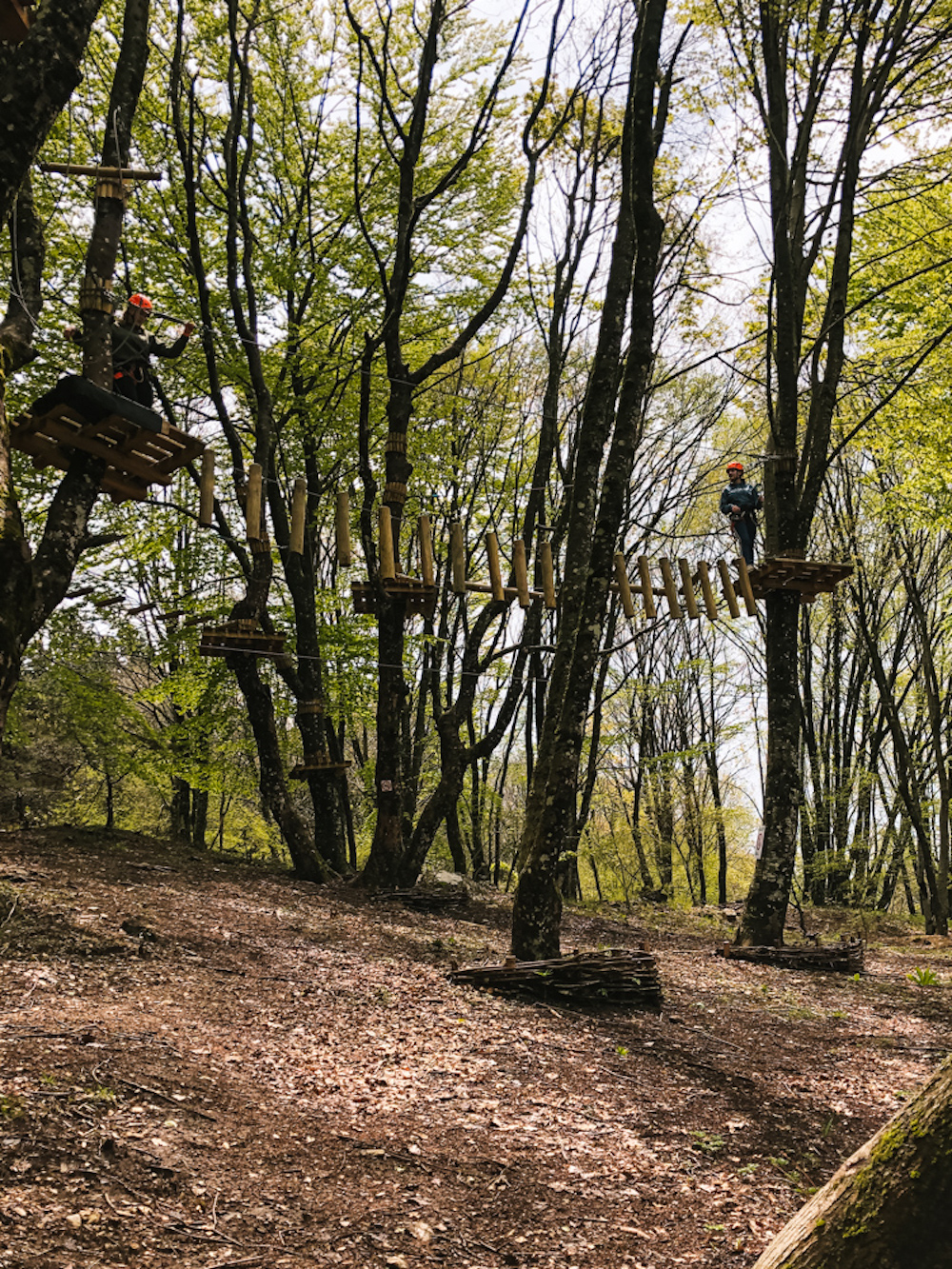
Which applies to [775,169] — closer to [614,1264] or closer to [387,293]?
[387,293]

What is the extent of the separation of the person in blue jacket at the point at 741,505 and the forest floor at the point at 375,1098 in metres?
4.54

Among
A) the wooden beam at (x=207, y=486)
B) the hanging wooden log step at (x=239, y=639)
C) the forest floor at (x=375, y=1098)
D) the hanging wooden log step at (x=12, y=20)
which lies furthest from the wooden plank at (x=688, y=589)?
the hanging wooden log step at (x=12, y=20)

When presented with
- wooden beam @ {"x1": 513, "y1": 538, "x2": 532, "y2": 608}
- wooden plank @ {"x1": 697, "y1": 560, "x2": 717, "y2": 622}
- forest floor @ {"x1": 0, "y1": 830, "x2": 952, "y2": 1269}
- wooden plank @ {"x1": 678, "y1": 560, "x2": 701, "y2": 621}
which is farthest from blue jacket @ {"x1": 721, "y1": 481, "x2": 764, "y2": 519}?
forest floor @ {"x1": 0, "y1": 830, "x2": 952, "y2": 1269}

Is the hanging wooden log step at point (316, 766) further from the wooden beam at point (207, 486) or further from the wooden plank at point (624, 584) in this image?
the wooden beam at point (207, 486)

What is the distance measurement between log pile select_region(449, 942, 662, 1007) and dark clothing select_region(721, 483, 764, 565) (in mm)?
4633

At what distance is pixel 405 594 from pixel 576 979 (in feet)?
11.9

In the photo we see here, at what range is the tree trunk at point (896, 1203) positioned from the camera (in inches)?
41.3

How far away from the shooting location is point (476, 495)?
44.0ft

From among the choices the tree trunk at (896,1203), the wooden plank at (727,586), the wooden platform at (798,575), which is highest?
the wooden platform at (798,575)

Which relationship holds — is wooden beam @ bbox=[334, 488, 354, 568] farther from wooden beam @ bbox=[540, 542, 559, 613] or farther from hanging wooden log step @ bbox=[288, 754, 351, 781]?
hanging wooden log step @ bbox=[288, 754, 351, 781]

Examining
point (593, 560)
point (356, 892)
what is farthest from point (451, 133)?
point (356, 892)

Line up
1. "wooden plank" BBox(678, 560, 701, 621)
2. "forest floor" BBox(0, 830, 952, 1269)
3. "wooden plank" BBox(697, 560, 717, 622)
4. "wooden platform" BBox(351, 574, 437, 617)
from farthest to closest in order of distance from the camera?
"wooden plank" BBox(697, 560, 717, 622), "wooden plank" BBox(678, 560, 701, 621), "wooden platform" BBox(351, 574, 437, 617), "forest floor" BBox(0, 830, 952, 1269)

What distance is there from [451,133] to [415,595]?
24.3ft

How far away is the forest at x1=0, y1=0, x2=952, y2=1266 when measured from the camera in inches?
221
